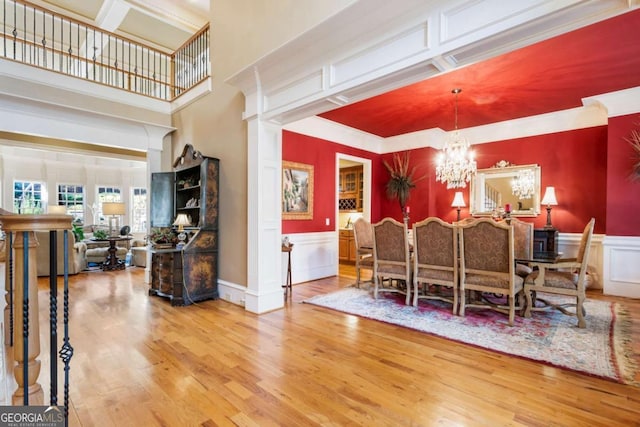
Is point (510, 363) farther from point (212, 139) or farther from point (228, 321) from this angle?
point (212, 139)

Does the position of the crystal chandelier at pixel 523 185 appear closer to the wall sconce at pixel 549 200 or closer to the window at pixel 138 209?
the wall sconce at pixel 549 200

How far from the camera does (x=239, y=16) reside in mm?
4051

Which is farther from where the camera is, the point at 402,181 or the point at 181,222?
the point at 402,181

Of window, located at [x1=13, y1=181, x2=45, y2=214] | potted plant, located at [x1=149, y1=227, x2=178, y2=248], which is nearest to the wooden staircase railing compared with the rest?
potted plant, located at [x1=149, y1=227, x2=178, y2=248]

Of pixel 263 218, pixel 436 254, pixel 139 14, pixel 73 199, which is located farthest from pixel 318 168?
pixel 73 199

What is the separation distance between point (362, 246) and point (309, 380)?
300 centimetres

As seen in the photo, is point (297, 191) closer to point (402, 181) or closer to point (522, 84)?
point (402, 181)

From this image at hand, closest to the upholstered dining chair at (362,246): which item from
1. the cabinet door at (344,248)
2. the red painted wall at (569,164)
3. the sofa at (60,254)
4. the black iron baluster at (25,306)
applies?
the cabinet door at (344,248)

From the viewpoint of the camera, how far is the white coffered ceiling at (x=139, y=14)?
598 centimetres

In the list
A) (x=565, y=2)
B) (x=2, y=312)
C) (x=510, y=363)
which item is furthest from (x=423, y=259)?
(x=2, y=312)

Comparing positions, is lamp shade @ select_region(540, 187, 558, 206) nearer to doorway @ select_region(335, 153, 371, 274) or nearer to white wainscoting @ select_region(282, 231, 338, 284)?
doorway @ select_region(335, 153, 371, 274)

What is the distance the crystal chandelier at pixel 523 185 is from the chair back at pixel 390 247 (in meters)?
3.29

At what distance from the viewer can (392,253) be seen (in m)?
4.13

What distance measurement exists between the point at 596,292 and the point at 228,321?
18.2ft
